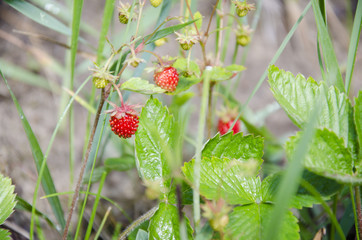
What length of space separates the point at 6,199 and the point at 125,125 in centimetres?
34

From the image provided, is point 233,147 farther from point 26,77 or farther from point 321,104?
point 26,77

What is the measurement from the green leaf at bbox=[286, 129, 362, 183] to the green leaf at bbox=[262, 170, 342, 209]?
9 cm

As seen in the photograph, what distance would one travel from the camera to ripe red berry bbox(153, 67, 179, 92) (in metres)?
0.85

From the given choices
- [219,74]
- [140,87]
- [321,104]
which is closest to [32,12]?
[140,87]

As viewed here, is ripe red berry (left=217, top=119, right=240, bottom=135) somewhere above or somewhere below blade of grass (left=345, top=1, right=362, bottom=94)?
below

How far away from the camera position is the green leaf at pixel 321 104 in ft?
2.49

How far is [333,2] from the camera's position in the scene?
207cm

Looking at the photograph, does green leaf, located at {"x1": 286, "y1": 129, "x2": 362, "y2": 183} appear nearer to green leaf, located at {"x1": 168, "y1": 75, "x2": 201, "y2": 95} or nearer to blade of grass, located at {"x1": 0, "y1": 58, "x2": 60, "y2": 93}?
green leaf, located at {"x1": 168, "y1": 75, "x2": 201, "y2": 95}

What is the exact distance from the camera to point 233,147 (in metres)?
0.81

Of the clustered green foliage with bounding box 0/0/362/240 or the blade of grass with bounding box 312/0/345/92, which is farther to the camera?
the blade of grass with bounding box 312/0/345/92

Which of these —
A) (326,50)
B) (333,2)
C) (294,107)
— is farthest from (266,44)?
(294,107)

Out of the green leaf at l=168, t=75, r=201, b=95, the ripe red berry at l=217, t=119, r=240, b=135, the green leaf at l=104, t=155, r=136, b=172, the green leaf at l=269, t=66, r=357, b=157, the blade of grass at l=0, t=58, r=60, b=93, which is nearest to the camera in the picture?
the green leaf at l=269, t=66, r=357, b=157

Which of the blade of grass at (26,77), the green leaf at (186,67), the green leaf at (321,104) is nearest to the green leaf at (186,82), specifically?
the green leaf at (186,67)

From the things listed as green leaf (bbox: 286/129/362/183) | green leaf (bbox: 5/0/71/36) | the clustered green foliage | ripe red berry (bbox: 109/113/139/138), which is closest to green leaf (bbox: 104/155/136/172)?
the clustered green foliage
